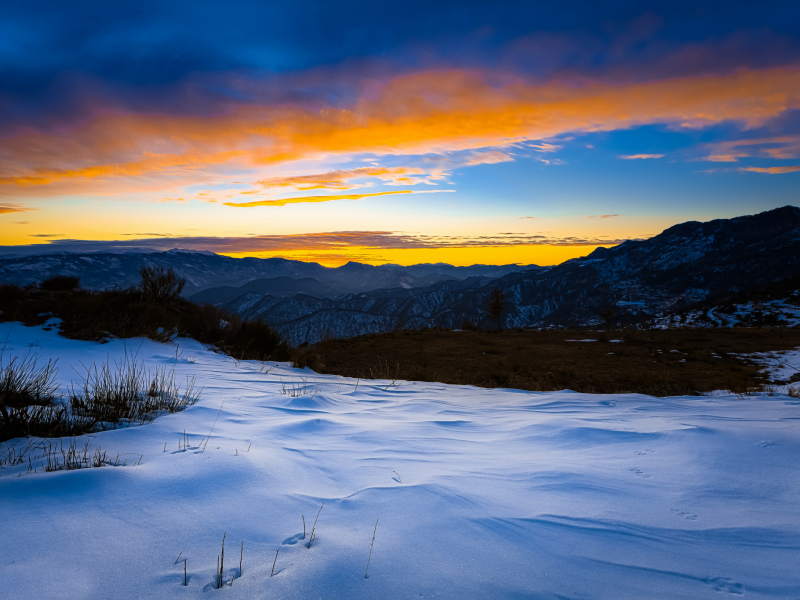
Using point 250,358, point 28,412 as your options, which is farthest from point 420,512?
point 250,358

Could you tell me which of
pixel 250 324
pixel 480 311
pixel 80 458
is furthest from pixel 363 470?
pixel 480 311

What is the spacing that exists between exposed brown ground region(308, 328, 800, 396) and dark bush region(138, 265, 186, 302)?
4413 millimetres

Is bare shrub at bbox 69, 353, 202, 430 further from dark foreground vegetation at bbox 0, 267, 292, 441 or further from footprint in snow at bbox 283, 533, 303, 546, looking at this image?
footprint in snow at bbox 283, 533, 303, 546

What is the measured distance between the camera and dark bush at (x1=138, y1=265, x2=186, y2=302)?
1054 cm

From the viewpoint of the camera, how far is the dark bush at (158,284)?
1054 centimetres

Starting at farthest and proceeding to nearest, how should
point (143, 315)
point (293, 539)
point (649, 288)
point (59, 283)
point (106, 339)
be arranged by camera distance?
point (649, 288), point (59, 283), point (143, 315), point (106, 339), point (293, 539)

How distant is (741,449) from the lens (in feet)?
9.28

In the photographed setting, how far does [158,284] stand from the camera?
10781 mm

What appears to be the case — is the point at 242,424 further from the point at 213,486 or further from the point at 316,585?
the point at 316,585

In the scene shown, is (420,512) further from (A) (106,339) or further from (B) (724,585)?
(A) (106,339)

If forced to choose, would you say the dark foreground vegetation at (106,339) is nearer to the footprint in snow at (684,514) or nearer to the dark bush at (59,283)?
the dark bush at (59,283)

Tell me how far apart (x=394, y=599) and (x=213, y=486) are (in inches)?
52.1

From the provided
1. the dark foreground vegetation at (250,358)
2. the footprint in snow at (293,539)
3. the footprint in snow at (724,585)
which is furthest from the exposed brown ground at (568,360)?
the footprint in snow at (293,539)

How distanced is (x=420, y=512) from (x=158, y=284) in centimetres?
1127
